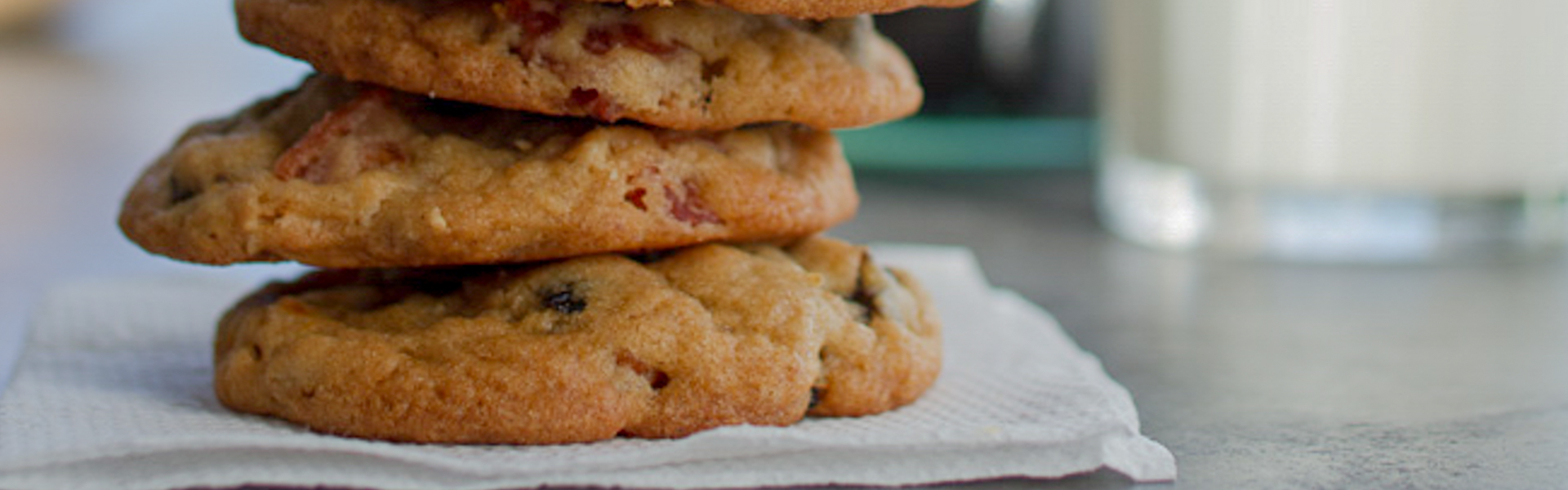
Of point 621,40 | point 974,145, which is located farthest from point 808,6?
point 974,145

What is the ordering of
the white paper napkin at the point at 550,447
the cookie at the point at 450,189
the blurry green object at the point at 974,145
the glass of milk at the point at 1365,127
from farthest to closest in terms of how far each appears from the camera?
the blurry green object at the point at 974,145 → the glass of milk at the point at 1365,127 → the cookie at the point at 450,189 → the white paper napkin at the point at 550,447

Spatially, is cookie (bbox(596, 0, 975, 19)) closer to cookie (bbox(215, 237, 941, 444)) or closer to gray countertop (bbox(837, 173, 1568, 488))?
cookie (bbox(215, 237, 941, 444))

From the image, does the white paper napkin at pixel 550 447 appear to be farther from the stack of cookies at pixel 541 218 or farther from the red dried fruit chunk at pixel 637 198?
the red dried fruit chunk at pixel 637 198

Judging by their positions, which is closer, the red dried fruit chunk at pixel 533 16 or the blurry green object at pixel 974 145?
the red dried fruit chunk at pixel 533 16

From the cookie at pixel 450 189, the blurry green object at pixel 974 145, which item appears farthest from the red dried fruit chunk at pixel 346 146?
the blurry green object at pixel 974 145

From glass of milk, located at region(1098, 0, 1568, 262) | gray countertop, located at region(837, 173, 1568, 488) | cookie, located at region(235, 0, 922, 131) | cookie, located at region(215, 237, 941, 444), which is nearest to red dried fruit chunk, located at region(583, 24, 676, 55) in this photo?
cookie, located at region(235, 0, 922, 131)

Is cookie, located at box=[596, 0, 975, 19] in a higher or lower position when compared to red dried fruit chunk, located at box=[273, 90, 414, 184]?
higher
